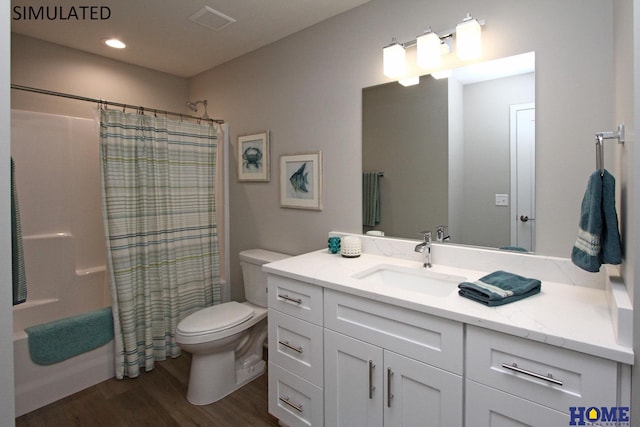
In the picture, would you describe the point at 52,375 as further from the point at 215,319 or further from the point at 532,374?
the point at 532,374

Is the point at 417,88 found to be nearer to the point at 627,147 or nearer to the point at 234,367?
the point at 627,147

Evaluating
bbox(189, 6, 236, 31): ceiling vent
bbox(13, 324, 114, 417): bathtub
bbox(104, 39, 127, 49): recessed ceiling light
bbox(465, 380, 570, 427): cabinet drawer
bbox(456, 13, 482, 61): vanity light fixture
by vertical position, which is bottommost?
bbox(13, 324, 114, 417): bathtub

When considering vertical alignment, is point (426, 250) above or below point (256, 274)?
above

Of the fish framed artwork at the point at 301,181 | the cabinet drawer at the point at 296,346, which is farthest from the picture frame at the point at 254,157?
the cabinet drawer at the point at 296,346

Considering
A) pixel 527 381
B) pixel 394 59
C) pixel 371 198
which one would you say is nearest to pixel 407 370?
pixel 527 381

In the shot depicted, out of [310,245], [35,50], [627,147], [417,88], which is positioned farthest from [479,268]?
[35,50]

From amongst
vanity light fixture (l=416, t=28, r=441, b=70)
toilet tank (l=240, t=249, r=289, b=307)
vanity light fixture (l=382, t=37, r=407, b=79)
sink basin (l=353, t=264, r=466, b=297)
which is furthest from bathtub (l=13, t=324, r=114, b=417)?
vanity light fixture (l=416, t=28, r=441, b=70)

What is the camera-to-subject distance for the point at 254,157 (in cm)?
279

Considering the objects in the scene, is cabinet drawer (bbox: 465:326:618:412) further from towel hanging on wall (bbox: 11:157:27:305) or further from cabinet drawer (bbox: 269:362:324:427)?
towel hanging on wall (bbox: 11:157:27:305)

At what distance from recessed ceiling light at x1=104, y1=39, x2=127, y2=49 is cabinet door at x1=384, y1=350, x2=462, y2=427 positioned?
2956 millimetres

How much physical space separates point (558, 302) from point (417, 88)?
125cm

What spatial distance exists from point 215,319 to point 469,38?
2080 millimetres

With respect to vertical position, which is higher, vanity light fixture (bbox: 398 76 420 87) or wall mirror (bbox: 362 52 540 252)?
vanity light fixture (bbox: 398 76 420 87)

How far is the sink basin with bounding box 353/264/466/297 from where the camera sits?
5.14ft
